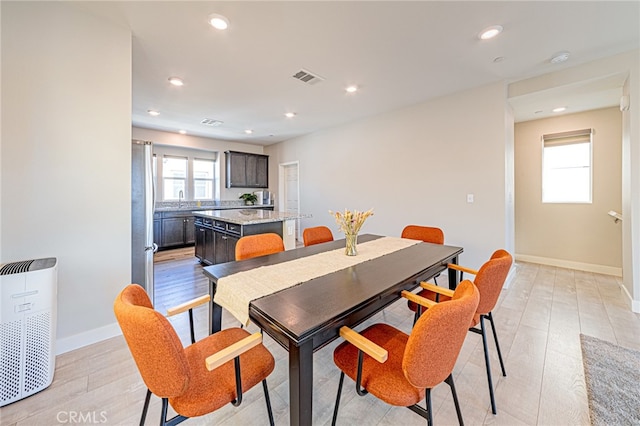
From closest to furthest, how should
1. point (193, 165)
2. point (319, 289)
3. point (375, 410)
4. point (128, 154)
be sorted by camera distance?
point (319, 289) → point (375, 410) → point (128, 154) → point (193, 165)

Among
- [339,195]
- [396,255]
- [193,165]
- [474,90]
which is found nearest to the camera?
[396,255]

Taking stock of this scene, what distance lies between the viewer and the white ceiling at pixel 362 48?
2012 millimetres

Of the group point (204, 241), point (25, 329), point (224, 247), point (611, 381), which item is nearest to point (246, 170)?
point (204, 241)

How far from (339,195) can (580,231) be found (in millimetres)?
4166

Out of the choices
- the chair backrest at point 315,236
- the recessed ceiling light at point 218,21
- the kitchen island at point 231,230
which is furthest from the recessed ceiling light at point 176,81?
the chair backrest at point 315,236

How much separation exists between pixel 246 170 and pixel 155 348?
672 cm

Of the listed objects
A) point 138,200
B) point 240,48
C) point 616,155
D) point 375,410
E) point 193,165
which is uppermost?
point 240,48

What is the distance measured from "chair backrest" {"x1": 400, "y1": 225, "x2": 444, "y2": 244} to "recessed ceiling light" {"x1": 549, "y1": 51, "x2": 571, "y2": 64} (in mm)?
2221

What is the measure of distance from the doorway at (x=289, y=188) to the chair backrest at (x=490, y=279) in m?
5.45

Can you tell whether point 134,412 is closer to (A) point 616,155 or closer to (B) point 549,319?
(B) point 549,319

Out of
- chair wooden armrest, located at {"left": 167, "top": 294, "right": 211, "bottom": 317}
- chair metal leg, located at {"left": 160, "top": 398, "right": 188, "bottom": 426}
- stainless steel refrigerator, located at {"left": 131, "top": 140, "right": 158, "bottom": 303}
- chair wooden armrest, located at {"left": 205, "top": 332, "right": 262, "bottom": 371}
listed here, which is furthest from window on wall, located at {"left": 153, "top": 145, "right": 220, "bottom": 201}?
chair wooden armrest, located at {"left": 205, "top": 332, "right": 262, "bottom": 371}

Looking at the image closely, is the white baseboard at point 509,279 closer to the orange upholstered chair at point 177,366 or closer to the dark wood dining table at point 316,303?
the dark wood dining table at point 316,303

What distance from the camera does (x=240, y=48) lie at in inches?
99.9

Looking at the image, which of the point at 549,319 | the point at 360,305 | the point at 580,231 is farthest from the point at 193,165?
the point at 580,231
